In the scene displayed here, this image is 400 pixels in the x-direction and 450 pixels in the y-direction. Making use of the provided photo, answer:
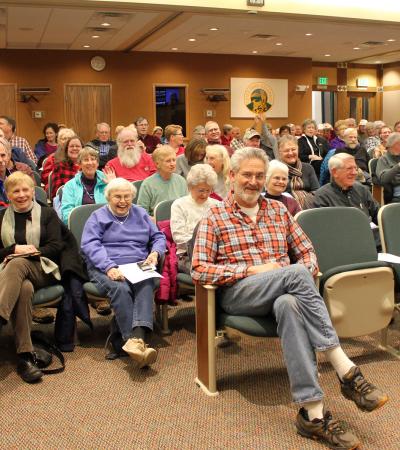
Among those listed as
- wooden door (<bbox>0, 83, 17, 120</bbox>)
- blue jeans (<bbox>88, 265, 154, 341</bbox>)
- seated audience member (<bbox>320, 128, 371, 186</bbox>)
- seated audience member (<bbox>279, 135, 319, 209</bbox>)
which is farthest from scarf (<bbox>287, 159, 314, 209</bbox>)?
wooden door (<bbox>0, 83, 17, 120</bbox>)

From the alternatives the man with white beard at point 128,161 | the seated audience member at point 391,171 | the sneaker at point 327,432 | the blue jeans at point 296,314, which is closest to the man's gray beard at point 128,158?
the man with white beard at point 128,161

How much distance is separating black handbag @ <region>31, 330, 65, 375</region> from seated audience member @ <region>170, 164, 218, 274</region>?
0.95 meters

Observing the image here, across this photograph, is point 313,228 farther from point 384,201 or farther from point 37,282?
point 384,201

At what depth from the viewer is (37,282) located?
3.22 metres

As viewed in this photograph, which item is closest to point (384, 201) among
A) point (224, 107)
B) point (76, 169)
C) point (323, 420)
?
point (76, 169)

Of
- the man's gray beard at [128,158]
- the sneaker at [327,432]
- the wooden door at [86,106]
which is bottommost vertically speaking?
the sneaker at [327,432]

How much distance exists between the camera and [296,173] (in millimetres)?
4734

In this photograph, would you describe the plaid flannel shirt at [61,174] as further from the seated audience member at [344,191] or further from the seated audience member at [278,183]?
the seated audience member at [344,191]

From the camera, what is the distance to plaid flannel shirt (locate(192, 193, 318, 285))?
107 inches

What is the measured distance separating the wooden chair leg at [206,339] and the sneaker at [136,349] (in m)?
0.33

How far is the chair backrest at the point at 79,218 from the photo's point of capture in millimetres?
3693

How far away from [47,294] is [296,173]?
8.16ft

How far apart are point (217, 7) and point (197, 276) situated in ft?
21.2

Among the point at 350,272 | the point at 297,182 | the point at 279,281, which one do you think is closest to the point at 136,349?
the point at 279,281
